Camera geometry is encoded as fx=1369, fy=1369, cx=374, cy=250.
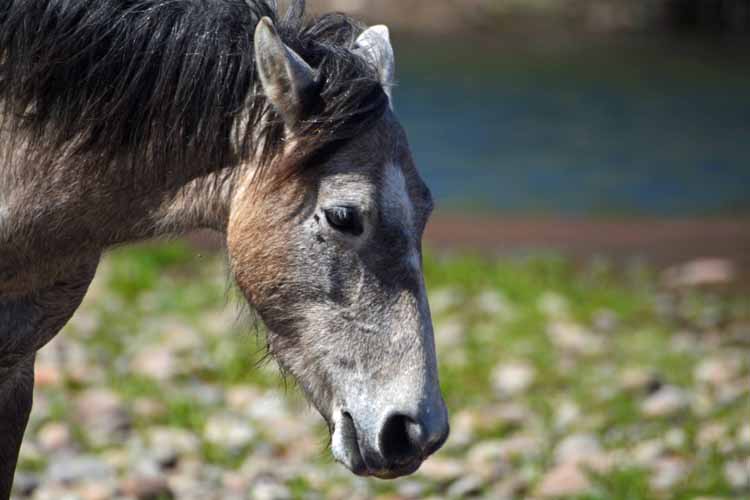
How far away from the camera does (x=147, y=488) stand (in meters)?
5.20

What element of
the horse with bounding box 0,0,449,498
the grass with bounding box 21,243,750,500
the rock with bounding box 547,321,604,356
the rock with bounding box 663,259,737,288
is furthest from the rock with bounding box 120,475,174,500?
the rock with bounding box 663,259,737,288

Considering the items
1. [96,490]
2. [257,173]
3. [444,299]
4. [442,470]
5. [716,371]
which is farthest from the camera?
[444,299]

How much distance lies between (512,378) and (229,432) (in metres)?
1.54

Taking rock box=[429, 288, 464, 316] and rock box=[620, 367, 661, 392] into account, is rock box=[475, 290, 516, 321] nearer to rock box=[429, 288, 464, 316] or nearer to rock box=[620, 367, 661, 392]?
rock box=[429, 288, 464, 316]

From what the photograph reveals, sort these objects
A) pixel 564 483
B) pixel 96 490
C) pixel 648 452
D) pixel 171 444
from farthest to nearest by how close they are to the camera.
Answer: pixel 171 444, pixel 648 452, pixel 564 483, pixel 96 490

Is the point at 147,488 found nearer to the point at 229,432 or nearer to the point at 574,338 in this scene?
the point at 229,432

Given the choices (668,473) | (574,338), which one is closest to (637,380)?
(574,338)

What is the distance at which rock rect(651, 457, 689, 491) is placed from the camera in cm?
533

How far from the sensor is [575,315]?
776 centimetres

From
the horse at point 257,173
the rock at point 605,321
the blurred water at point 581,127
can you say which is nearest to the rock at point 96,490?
the horse at point 257,173

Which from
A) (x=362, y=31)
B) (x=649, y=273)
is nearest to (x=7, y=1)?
(x=362, y=31)

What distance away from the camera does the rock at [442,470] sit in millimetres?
5527

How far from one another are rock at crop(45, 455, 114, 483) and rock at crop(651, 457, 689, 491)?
2.15m

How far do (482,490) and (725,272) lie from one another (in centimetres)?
420
